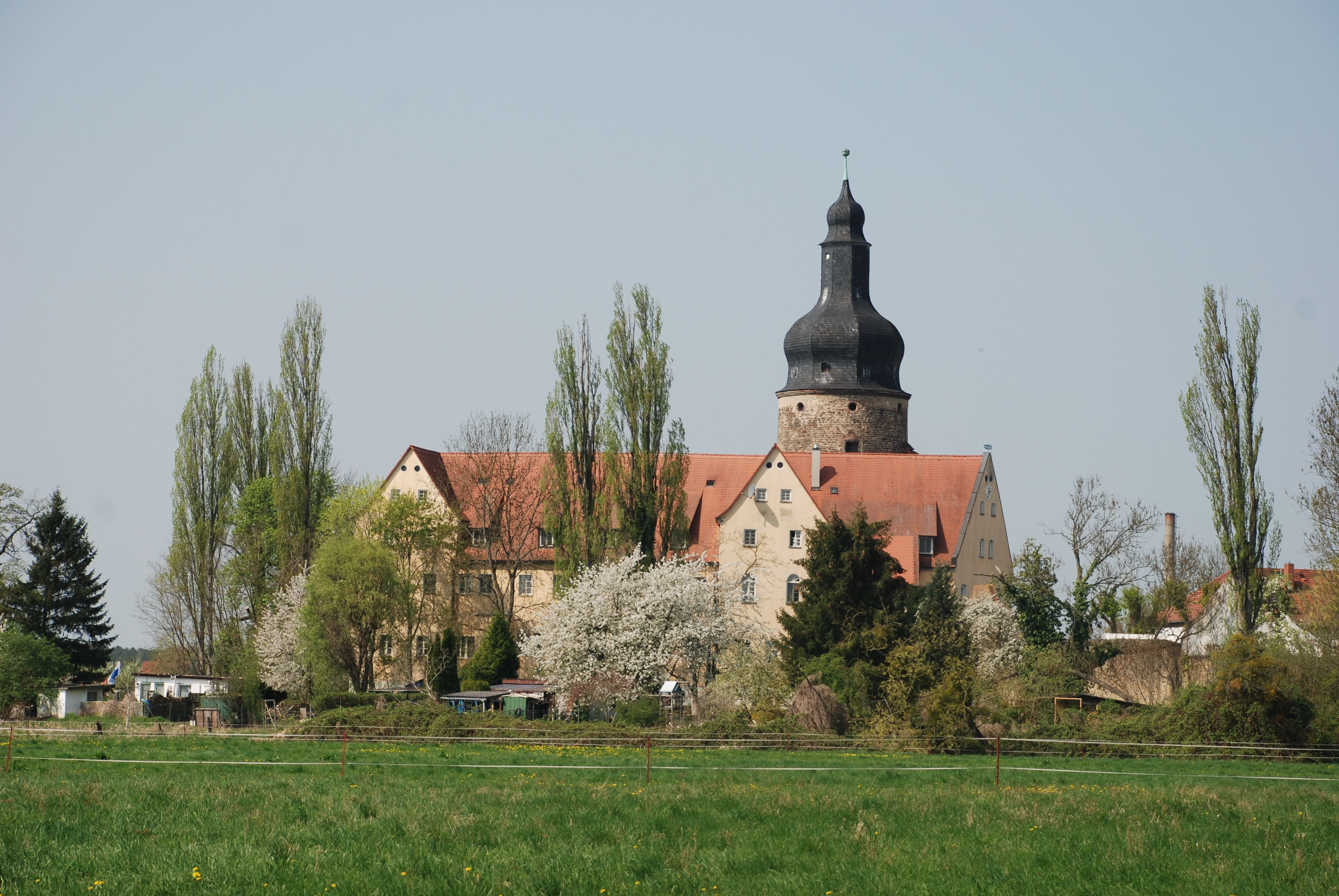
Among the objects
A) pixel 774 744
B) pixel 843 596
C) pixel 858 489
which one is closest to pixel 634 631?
pixel 843 596

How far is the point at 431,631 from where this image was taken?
58.3m

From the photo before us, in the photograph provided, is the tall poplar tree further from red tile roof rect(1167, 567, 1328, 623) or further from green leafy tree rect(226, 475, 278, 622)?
red tile roof rect(1167, 567, 1328, 623)

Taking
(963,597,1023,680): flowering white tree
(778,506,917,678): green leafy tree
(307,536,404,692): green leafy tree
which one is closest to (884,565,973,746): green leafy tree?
(778,506,917,678): green leafy tree

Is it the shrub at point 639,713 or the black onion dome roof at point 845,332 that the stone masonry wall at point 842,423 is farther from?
the shrub at point 639,713

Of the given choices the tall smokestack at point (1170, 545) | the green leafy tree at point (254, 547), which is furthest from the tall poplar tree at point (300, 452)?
the tall smokestack at point (1170, 545)

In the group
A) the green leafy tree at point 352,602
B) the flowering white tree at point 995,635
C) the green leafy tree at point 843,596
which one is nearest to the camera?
the green leafy tree at point 843,596

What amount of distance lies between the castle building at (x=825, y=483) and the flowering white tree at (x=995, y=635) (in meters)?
3.05

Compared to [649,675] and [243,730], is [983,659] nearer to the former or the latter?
[649,675]

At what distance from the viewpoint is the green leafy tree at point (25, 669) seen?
1912 inches

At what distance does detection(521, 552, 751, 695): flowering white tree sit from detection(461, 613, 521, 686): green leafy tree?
4.20 metres

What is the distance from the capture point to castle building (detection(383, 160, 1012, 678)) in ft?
194

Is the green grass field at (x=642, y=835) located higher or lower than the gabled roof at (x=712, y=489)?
lower

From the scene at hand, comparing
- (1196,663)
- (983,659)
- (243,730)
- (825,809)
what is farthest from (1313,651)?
(243,730)

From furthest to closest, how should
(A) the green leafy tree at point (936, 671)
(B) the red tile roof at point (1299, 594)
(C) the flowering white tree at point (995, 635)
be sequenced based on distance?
A: (C) the flowering white tree at point (995, 635), (B) the red tile roof at point (1299, 594), (A) the green leafy tree at point (936, 671)
